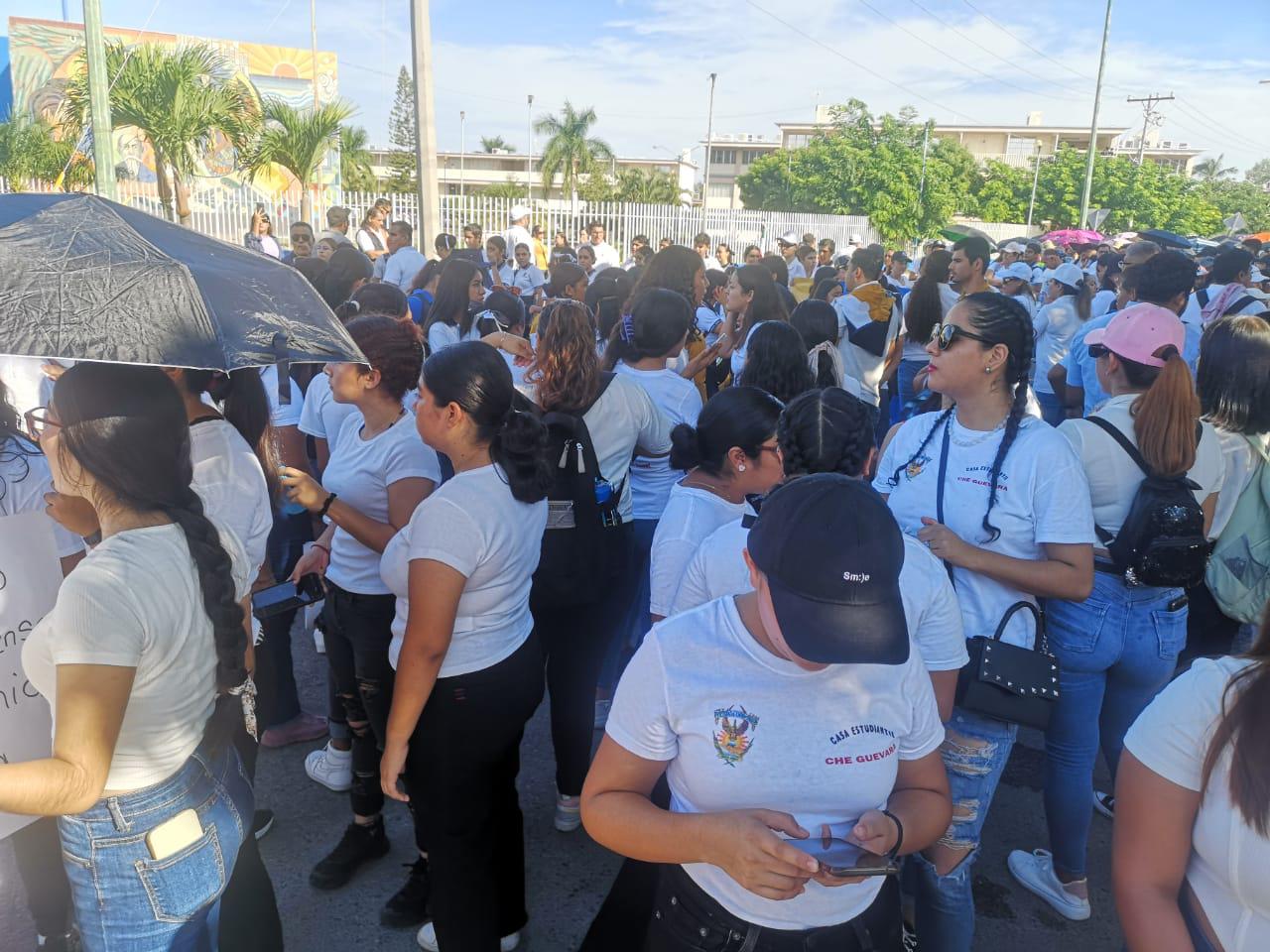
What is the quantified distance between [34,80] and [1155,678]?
45968 millimetres

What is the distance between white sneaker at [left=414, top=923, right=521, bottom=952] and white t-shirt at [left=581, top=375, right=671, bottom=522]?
154 cm

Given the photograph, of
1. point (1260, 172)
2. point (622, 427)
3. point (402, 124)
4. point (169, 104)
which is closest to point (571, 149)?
point (402, 124)

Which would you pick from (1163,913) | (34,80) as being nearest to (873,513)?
(1163,913)

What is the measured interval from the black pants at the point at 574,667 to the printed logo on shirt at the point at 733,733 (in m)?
1.87

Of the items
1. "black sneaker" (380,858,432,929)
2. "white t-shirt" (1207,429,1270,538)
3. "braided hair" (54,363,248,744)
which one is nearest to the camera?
"braided hair" (54,363,248,744)

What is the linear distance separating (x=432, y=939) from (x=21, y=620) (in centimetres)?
163

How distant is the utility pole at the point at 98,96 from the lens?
7879mm

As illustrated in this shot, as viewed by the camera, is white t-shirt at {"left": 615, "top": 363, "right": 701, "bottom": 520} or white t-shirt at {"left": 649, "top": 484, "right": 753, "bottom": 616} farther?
white t-shirt at {"left": 615, "top": 363, "right": 701, "bottom": 520}

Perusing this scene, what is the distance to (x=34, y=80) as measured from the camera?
36688mm

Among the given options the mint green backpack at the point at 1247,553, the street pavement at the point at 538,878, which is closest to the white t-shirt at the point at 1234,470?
the mint green backpack at the point at 1247,553

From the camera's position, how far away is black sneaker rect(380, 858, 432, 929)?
2992 mm

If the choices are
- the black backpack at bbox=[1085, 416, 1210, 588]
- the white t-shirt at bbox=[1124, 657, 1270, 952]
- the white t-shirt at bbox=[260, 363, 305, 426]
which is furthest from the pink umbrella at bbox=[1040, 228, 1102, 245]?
the white t-shirt at bbox=[1124, 657, 1270, 952]

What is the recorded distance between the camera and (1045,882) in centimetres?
324

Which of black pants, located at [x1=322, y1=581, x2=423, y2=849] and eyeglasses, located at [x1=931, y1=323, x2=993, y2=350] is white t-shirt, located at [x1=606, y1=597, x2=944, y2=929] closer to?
eyeglasses, located at [x1=931, y1=323, x2=993, y2=350]
